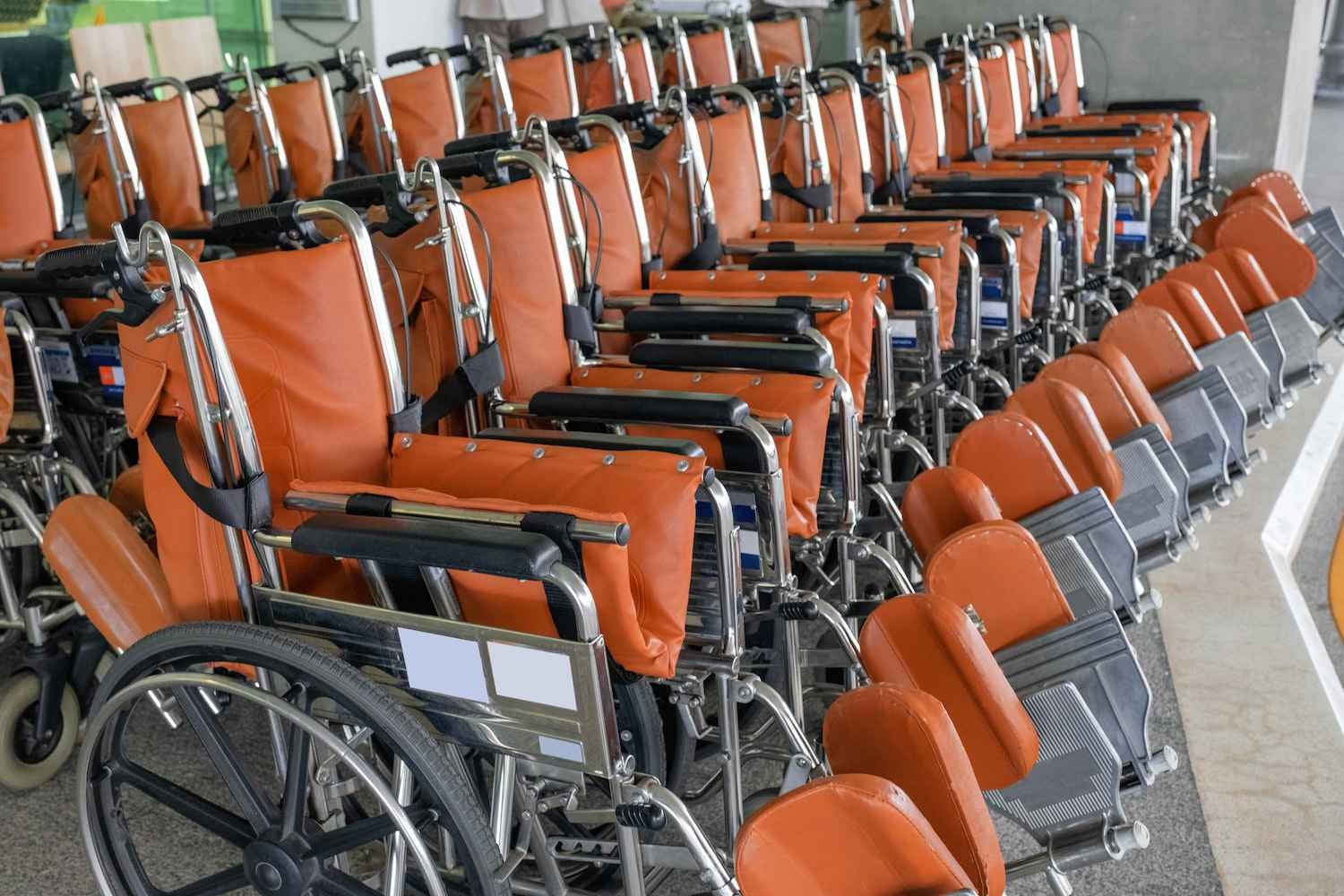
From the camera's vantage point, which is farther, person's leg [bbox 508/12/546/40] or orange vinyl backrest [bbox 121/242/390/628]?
person's leg [bbox 508/12/546/40]

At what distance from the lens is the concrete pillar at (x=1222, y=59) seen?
578 centimetres

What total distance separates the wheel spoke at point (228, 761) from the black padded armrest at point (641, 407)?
695mm

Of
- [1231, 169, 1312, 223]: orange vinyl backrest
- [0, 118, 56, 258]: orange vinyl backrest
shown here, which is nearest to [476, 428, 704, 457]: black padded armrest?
[0, 118, 56, 258]: orange vinyl backrest

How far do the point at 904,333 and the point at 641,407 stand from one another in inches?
44.0

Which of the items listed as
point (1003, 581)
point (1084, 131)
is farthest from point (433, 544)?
point (1084, 131)

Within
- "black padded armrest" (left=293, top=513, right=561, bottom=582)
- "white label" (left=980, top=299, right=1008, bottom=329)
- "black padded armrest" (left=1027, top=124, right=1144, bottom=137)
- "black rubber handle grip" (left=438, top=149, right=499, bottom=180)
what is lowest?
"white label" (left=980, top=299, right=1008, bottom=329)

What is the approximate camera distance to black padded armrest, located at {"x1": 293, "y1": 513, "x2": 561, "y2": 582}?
4.91 ft

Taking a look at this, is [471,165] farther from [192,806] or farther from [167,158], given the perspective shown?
[167,158]

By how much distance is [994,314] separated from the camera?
349 cm

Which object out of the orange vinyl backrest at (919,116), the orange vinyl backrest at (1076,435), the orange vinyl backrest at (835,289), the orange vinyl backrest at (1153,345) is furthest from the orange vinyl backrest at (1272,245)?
the orange vinyl backrest at (835,289)

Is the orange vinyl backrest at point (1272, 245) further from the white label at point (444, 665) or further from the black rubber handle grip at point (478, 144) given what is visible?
the white label at point (444, 665)

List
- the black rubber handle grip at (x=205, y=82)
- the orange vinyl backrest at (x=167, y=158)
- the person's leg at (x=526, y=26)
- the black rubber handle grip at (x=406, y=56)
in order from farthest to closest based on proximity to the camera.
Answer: the person's leg at (x=526, y=26) → the black rubber handle grip at (x=406, y=56) → the black rubber handle grip at (x=205, y=82) → the orange vinyl backrest at (x=167, y=158)

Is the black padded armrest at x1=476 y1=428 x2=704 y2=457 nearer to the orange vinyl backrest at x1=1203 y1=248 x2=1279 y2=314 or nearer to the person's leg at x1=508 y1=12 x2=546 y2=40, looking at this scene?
the orange vinyl backrest at x1=1203 y1=248 x2=1279 y2=314

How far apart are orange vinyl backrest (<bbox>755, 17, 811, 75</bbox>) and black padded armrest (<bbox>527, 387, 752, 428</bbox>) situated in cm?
383
